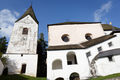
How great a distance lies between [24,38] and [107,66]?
49.0ft

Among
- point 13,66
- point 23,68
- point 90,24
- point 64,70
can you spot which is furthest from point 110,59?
point 13,66

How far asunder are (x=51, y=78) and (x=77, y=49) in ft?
19.7

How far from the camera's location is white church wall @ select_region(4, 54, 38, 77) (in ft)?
51.5

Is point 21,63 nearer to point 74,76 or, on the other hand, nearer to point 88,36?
point 74,76

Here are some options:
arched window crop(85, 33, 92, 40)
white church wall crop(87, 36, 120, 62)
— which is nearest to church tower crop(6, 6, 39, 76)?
white church wall crop(87, 36, 120, 62)

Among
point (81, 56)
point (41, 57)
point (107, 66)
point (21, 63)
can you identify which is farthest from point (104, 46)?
point (41, 57)

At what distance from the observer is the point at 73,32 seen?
66.8 feet

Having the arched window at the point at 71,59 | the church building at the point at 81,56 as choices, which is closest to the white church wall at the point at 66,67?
the church building at the point at 81,56

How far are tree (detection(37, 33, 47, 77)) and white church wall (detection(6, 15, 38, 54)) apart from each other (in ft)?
21.4

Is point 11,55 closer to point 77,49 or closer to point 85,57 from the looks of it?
point 77,49

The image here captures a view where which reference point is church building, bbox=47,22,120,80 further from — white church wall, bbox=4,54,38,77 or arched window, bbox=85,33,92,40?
white church wall, bbox=4,54,38,77

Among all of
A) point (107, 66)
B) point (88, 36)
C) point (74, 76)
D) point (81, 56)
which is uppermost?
point (88, 36)

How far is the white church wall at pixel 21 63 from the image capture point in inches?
618

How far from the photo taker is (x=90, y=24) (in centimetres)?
2191
